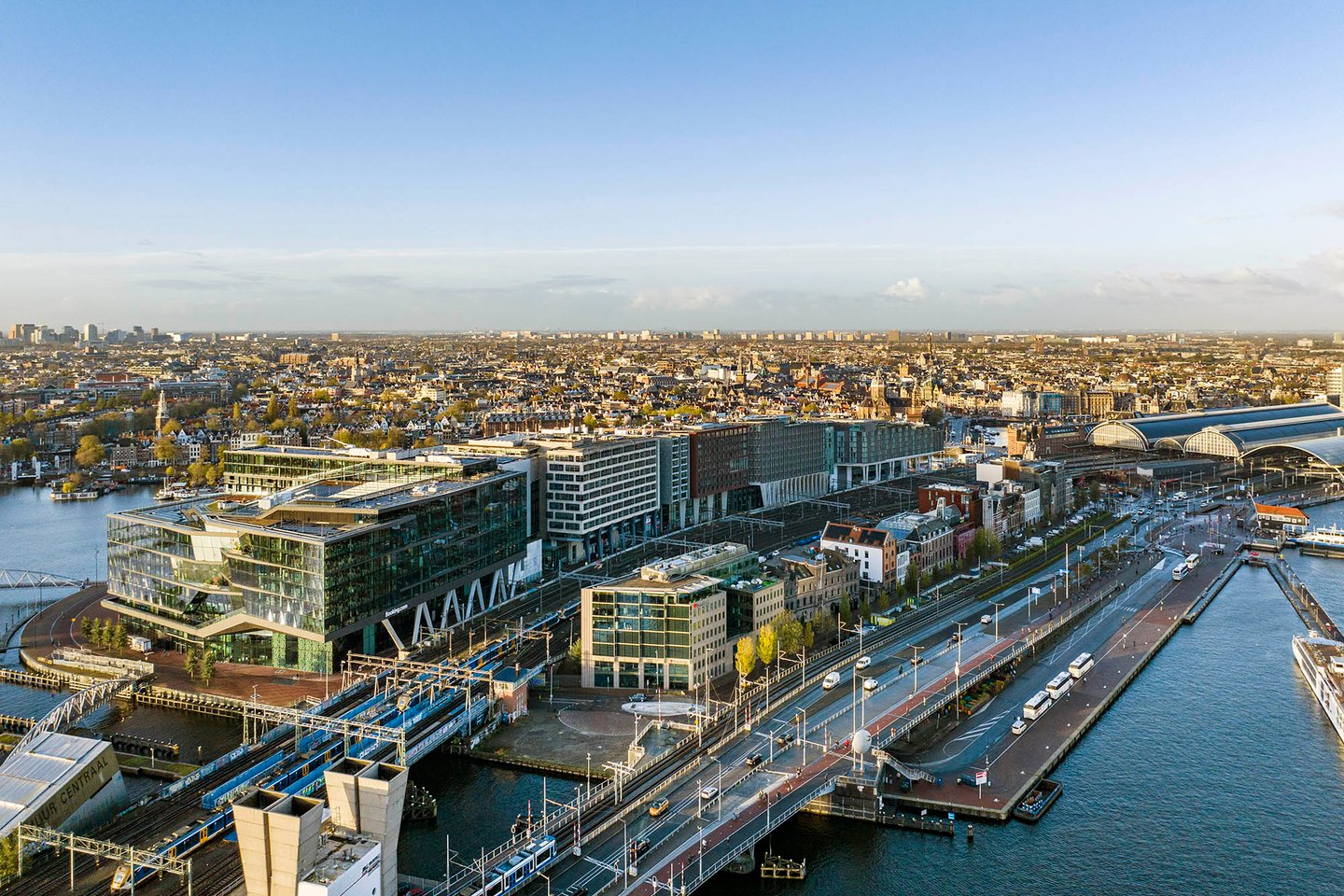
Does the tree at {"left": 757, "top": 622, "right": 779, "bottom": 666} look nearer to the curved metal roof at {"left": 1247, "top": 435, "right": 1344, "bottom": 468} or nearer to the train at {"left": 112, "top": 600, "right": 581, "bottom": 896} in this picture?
the train at {"left": 112, "top": 600, "right": 581, "bottom": 896}

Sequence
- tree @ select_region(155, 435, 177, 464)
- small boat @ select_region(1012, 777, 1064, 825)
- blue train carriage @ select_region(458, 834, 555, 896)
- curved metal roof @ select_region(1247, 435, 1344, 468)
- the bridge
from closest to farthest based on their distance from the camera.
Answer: blue train carriage @ select_region(458, 834, 555, 896), small boat @ select_region(1012, 777, 1064, 825), the bridge, curved metal roof @ select_region(1247, 435, 1344, 468), tree @ select_region(155, 435, 177, 464)

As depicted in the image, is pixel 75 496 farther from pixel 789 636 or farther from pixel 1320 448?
pixel 1320 448

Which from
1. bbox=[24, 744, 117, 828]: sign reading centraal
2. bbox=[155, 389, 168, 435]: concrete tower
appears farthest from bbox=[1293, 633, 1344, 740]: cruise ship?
bbox=[155, 389, 168, 435]: concrete tower

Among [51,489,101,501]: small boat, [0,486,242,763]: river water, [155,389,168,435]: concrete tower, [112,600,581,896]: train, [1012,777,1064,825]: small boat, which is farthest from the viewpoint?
[155,389,168,435]: concrete tower

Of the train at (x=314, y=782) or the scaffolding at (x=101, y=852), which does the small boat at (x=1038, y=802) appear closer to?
the train at (x=314, y=782)

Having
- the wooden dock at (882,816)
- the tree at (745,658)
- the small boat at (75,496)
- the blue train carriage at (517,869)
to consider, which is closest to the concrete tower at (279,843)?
the blue train carriage at (517,869)
